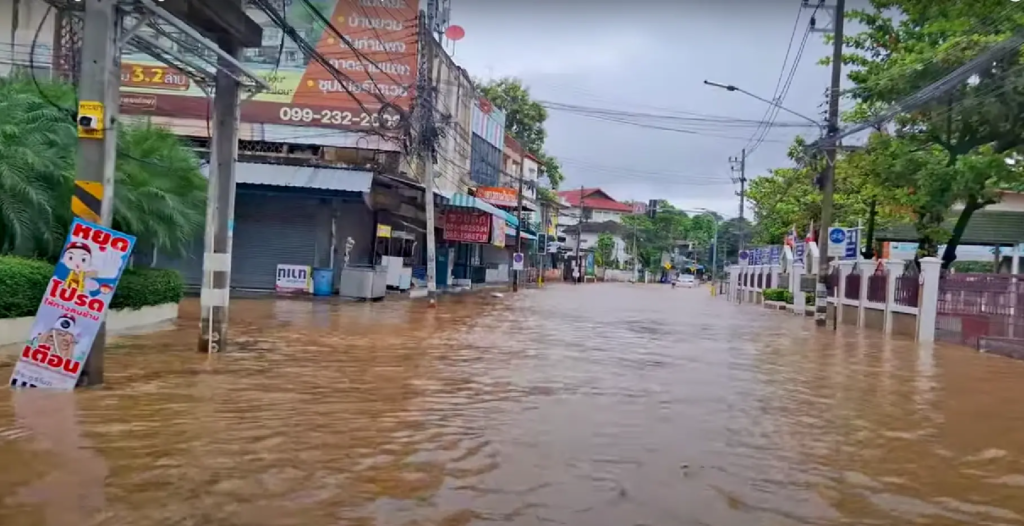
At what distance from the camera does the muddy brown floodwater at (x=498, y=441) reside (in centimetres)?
581

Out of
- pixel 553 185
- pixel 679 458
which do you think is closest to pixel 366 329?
pixel 679 458

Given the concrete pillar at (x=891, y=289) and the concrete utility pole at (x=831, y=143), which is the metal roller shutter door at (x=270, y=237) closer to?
the concrete utility pole at (x=831, y=143)

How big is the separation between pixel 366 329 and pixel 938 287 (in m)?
13.4

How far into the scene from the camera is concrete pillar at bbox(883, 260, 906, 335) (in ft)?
78.2

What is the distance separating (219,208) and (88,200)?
11.4ft

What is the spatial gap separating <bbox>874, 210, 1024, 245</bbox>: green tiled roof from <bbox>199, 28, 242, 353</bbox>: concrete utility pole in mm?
27811

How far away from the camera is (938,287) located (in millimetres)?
21703

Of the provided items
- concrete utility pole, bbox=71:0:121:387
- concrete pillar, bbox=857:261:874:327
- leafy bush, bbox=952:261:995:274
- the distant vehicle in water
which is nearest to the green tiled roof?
leafy bush, bbox=952:261:995:274

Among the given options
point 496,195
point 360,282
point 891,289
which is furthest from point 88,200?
point 496,195

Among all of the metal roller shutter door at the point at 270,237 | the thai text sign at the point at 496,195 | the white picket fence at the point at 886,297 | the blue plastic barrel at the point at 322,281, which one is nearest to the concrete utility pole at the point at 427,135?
the blue plastic barrel at the point at 322,281

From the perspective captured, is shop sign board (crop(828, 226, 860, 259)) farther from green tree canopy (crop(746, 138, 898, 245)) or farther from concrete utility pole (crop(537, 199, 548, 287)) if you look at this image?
concrete utility pole (crop(537, 199, 548, 287))

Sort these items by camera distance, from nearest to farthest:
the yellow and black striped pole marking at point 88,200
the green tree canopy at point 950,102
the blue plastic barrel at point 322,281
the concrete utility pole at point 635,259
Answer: the yellow and black striped pole marking at point 88,200 < the green tree canopy at point 950,102 < the blue plastic barrel at point 322,281 < the concrete utility pole at point 635,259

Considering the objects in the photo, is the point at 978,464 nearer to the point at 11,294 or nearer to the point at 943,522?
the point at 943,522

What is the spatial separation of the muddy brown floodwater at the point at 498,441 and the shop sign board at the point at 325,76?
16.7m
